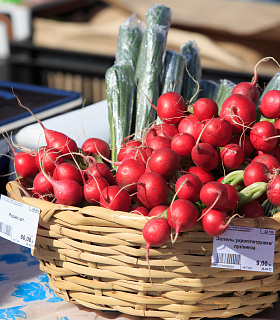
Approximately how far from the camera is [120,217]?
0.81m

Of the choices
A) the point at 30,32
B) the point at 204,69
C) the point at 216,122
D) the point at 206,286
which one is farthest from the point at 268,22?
the point at 206,286

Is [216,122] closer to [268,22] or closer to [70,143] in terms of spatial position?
[70,143]

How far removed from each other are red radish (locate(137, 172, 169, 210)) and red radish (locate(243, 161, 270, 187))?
160 millimetres

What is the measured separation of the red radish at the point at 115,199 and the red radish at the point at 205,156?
0.52 feet

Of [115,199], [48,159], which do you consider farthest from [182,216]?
[48,159]

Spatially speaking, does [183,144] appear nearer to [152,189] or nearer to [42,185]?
[152,189]

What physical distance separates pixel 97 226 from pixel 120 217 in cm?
6

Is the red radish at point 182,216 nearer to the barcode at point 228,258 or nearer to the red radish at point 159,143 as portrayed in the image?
the barcode at point 228,258

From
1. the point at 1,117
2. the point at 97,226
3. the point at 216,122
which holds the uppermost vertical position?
the point at 216,122

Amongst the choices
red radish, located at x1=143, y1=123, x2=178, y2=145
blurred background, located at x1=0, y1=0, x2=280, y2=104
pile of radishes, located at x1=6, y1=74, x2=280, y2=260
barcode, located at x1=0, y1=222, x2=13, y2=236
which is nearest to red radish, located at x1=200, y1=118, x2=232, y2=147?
pile of radishes, located at x1=6, y1=74, x2=280, y2=260

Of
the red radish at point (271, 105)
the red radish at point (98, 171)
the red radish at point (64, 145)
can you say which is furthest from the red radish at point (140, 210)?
the red radish at point (271, 105)

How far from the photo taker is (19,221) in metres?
0.92

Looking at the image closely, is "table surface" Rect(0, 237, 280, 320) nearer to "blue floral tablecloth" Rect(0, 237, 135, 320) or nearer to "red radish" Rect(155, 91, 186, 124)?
"blue floral tablecloth" Rect(0, 237, 135, 320)

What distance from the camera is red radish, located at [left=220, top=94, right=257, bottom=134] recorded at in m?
0.94
